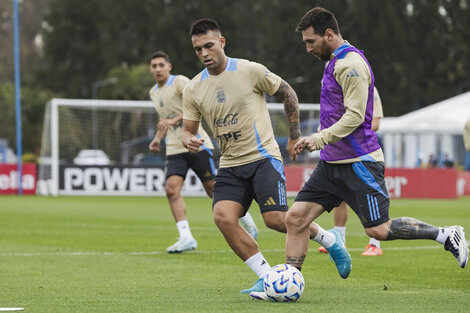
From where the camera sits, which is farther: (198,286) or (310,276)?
(310,276)

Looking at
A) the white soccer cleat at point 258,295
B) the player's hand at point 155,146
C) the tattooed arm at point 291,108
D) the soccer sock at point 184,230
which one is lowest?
the soccer sock at point 184,230

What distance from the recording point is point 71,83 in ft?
243

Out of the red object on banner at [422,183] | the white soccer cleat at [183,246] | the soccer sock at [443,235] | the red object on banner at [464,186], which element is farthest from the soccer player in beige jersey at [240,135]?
the red object on banner at [464,186]

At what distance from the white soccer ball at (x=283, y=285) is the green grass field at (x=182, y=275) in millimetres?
86

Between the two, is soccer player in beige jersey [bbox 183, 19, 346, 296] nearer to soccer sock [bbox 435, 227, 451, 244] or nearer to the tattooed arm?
the tattooed arm

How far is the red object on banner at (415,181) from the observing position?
96.5ft

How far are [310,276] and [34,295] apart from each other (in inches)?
106

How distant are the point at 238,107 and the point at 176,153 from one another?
4.48 m

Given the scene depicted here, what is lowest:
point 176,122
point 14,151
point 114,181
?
point 14,151

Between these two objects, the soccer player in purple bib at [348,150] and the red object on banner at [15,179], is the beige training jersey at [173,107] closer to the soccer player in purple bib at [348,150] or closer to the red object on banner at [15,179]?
the soccer player in purple bib at [348,150]

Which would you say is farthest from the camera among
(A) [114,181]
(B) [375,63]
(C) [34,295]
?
(B) [375,63]

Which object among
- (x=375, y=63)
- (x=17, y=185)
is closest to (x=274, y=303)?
(x=17, y=185)

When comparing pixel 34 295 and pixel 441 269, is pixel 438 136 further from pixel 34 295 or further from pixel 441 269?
pixel 34 295

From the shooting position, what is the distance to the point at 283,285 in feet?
23.4
